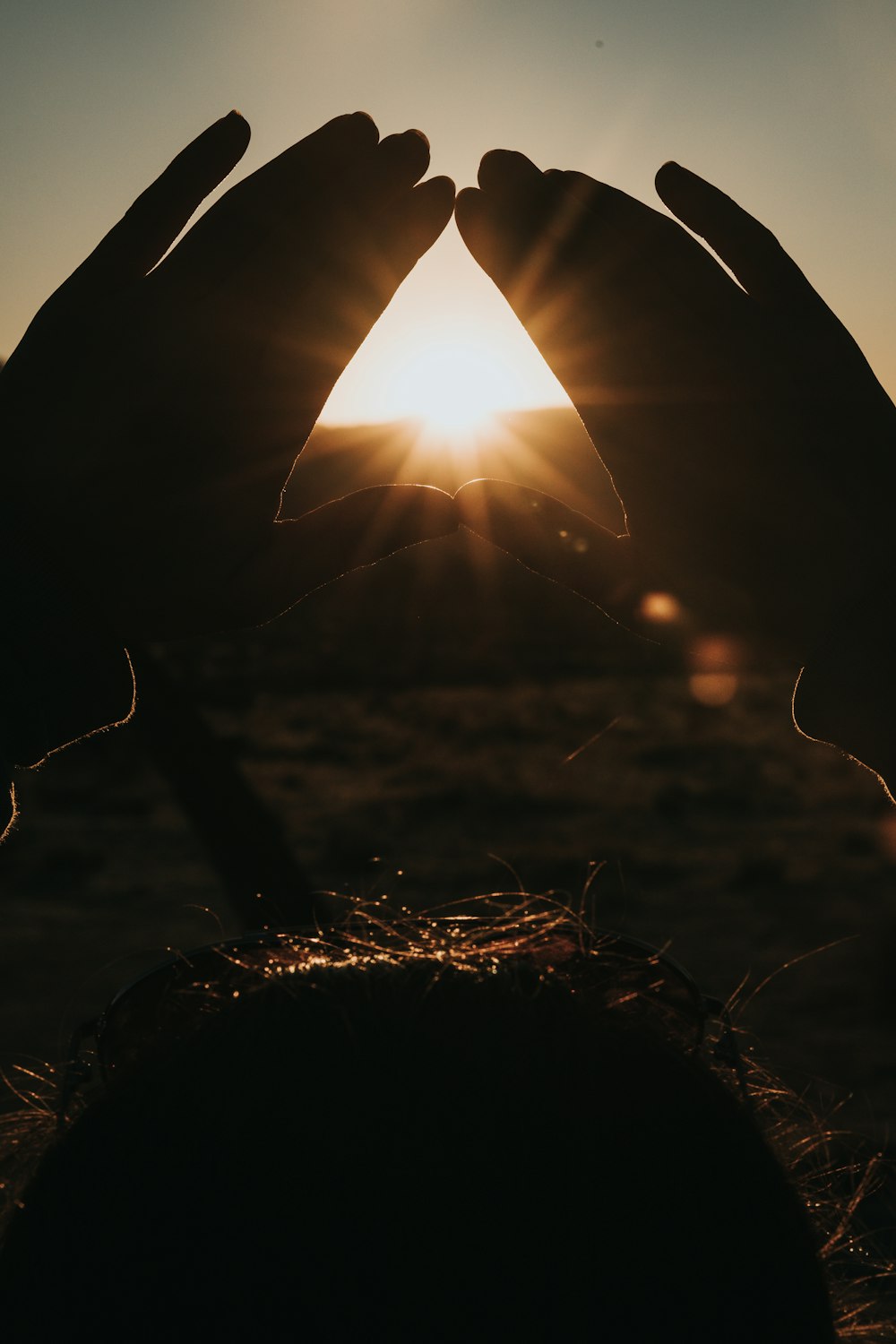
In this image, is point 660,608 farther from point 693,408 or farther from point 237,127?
point 237,127

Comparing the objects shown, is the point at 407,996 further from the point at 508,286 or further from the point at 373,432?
the point at 373,432

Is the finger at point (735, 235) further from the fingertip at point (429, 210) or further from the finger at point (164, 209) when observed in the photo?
the finger at point (164, 209)

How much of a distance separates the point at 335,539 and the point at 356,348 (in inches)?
15.9

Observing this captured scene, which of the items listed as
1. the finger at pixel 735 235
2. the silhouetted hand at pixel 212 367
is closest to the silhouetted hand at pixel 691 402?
the finger at pixel 735 235

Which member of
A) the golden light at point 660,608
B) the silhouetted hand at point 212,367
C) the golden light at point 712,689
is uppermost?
the silhouetted hand at point 212,367

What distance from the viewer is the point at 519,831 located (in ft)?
61.7

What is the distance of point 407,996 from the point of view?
88 cm

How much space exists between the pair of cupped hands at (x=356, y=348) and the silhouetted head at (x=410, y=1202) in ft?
2.89

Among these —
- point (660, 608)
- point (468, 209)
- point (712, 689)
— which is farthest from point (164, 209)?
point (712, 689)

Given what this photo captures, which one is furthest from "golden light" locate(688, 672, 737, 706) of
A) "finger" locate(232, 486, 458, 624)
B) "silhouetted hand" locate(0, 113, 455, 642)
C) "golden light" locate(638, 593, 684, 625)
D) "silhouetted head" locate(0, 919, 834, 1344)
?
"silhouetted head" locate(0, 919, 834, 1344)

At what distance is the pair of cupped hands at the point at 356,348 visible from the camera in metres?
1.65

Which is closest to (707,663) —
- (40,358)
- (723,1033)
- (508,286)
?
(508,286)

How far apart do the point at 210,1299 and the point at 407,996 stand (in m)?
0.25

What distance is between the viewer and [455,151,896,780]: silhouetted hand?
1602 mm
